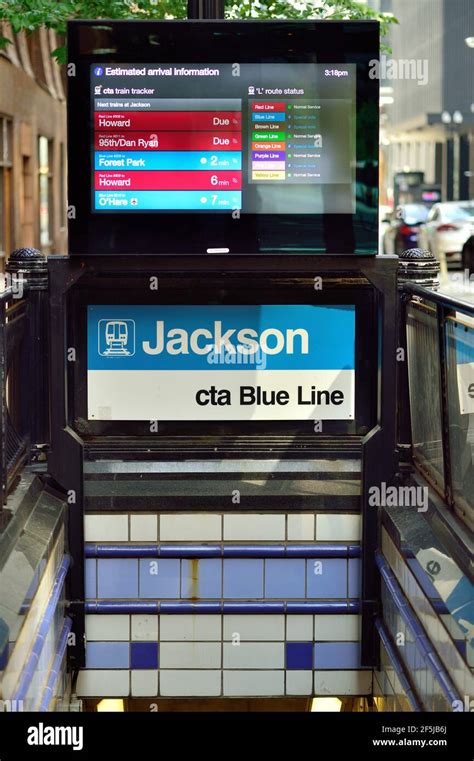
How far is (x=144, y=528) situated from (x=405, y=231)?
3380 centimetres

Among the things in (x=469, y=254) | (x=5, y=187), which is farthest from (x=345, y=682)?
(x=469, y=254)

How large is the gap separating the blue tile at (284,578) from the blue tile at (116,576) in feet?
2.02

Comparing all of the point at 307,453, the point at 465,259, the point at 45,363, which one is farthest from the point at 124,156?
the point at 465,259

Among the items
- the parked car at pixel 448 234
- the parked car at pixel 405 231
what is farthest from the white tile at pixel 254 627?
the parked car at pixel 405 231

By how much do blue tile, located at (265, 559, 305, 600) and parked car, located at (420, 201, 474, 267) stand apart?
1011 inches

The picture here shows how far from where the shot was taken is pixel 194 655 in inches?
241

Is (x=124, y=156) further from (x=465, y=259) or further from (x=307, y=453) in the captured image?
(x=465, y=259)

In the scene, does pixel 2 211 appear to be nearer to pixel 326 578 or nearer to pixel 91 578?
pixel 91 578

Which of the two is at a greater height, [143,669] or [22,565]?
[22,565]

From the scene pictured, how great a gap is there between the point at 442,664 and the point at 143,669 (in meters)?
2.01

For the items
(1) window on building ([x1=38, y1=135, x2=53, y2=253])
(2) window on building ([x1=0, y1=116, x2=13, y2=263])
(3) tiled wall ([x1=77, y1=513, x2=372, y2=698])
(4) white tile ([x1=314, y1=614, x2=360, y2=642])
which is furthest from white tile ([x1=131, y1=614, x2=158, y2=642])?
(1) window on building ([x1=38, y1=135, x2=53, y2=253])

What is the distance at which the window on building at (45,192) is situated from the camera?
32.2 meters

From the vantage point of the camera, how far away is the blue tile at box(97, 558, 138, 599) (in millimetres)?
6074
